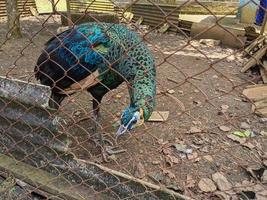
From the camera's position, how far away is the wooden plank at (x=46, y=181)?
7.61ft

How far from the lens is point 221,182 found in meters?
2.89

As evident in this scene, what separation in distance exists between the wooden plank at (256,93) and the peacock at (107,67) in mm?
2015

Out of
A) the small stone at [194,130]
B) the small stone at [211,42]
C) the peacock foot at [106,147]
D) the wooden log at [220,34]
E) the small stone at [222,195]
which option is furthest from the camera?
the small stone at [211,42]

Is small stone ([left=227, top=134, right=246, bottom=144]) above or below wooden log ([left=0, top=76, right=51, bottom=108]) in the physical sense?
below

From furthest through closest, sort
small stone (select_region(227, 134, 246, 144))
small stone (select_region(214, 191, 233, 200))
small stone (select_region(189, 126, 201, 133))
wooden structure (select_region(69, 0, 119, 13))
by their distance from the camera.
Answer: wooden structure (select_region(69, 0, 119, 13))
small stone (select_region(189, 126, 201, 133))
small stone (select_region(227, 134, 246, 144))
small stone (select_region(214, 191, 233, 200))

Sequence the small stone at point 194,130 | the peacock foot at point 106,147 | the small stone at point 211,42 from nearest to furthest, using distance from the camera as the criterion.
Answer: the peacock foot at point 106,147
the small stone at point 194,130
the small stone at point 211,42

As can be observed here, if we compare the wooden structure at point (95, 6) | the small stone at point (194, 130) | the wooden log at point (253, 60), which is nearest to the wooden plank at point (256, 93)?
the wooden log at point (253, 60)

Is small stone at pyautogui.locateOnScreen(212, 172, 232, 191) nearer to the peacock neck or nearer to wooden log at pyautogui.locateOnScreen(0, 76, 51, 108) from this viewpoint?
the peacock neck

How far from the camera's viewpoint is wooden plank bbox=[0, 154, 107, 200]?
7.61ft

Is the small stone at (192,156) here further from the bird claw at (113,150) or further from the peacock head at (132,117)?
the peacock head at (132,117)

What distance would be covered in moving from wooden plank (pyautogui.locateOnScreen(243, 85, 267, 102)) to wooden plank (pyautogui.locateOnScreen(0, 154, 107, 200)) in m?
2.86

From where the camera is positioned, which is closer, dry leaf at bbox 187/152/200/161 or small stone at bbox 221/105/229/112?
dry leaf at bbox 187/152/200/161

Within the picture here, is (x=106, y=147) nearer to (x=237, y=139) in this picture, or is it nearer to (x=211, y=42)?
(x=237, y=139)

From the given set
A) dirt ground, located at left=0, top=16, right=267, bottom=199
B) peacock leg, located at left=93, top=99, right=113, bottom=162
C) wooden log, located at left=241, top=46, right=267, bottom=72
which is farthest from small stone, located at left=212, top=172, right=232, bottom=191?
wooden log, located at left=241, top=46, right=267, bottom=72
